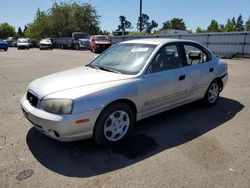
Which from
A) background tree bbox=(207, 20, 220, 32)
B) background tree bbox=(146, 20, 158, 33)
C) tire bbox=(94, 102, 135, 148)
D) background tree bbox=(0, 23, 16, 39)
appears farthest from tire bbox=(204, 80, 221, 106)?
background tree bbox=(146, 20, 158, 33)

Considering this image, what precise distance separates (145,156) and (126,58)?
1805 mm

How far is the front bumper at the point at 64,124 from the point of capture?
3.37 meters

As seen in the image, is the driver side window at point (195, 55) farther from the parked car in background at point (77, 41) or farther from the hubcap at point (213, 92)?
the parked car in background at point (77, 41)

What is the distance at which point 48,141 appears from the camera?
13.4 ft

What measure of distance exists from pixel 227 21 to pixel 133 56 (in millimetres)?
85441

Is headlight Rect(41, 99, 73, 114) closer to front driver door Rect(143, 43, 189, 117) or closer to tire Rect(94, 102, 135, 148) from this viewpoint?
tire Rect(94, 102, 135, 148)

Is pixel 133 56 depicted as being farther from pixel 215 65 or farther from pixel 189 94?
pixel 215 65

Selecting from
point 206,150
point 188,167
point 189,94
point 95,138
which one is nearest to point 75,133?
point 95,138

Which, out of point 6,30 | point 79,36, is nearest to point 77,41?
point 79,36

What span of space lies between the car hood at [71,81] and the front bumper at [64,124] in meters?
0.35

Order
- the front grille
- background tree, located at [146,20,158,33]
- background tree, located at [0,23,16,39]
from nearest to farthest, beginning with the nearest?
the front grille, background tree, located at [0,23,16,39], background tree, located at [146,20,158,33]

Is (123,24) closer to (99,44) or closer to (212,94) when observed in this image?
(99,44)

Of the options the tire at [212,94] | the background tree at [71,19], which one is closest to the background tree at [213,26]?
the background tree at [71,19]

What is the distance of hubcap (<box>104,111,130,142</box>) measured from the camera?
12.5ft
